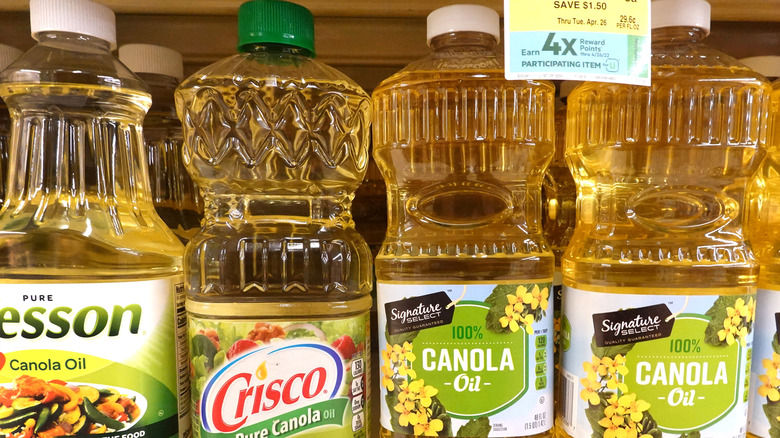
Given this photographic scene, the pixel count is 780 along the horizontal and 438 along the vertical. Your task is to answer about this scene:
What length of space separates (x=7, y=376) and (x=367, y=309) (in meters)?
0.47

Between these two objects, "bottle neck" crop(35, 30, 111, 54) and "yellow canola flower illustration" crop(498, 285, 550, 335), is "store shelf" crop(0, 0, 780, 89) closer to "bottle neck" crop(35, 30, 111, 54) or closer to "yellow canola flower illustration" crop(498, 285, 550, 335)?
"bottle neck" crop(35, 30, 111, 54)

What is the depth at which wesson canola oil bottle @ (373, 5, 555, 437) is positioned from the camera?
25.7 inches

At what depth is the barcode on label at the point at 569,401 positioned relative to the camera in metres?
0.68

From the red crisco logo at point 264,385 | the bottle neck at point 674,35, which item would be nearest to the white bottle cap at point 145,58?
the red crisco logo at point 264,385

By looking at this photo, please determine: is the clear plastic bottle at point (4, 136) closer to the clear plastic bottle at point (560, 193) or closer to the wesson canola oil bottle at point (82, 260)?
the wesson canola oil bottle at point (82, 260)

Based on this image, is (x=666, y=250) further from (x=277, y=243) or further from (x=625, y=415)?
(x=277, y=243)

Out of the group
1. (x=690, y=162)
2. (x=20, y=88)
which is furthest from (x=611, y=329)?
(x=20, y=88)

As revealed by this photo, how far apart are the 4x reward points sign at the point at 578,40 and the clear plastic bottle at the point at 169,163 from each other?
0.63 metres

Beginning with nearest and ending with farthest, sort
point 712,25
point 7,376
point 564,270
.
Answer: point 7,376
point 564,270
point 712,25

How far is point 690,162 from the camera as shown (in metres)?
0.68

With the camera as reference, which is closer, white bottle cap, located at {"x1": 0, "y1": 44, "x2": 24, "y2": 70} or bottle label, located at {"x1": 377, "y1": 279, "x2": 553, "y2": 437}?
bottle label, located at {"x1": 377, "y1": 279, "x2": 553, "y2": 437}

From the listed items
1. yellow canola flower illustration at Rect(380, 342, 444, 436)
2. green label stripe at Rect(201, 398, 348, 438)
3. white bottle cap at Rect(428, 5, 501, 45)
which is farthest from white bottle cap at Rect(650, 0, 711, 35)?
green label stripe at Rect(201, 398, 348, 438)

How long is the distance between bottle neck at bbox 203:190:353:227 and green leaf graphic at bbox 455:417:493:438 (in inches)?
13.5

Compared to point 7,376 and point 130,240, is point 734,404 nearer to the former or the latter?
point 130,240
